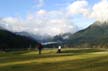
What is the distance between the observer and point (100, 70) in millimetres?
37719

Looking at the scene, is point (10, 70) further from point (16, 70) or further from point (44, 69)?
point (44, 69)

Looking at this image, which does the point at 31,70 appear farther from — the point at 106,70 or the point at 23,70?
the point at 106,70

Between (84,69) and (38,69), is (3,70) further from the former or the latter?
(84,69)

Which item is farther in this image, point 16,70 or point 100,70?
A: point 16,70

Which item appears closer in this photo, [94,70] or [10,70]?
[94,70]

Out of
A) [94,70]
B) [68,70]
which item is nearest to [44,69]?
[68,70]

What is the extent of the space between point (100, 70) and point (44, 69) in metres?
7.01

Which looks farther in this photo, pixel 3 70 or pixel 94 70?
pixel 3 70

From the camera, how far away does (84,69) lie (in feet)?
128

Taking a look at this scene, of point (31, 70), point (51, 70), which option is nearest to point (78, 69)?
point (51, 70)

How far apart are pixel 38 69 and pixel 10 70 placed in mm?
3532

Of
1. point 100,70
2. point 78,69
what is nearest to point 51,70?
point 78,69

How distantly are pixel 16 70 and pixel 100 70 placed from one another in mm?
10458

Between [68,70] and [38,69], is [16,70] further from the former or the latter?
[68,70]
